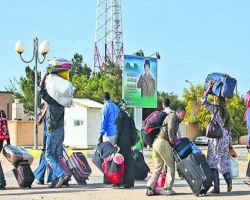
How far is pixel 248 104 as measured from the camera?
12742 millimetres

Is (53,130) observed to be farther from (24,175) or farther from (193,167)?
(193,167)

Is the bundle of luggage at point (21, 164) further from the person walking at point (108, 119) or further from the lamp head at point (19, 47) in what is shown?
the lamp head at point (19, 47)

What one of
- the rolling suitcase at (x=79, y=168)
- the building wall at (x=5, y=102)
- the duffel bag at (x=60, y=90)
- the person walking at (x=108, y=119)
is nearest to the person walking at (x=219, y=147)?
the person walking at (x=108, y=119)

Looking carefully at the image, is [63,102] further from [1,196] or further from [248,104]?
[248,104]

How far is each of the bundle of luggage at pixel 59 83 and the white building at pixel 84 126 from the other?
2239 cm

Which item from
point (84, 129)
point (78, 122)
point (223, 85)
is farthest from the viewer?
point (78, 122)

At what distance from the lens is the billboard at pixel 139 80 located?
23.8m

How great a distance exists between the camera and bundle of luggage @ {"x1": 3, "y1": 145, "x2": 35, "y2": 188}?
1210cm

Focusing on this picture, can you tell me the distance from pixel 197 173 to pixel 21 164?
3660mm

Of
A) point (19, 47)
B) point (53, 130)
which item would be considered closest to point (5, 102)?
point (19, 47)

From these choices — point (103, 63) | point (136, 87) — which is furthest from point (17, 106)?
point (136, 87)

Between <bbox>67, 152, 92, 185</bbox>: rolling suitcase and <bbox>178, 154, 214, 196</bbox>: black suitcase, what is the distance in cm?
275

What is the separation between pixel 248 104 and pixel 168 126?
2.78 metres

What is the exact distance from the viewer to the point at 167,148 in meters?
10.7
